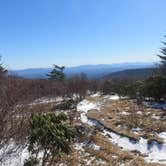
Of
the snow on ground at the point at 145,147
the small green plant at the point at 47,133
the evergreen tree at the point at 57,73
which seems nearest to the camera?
the small green plant at the point at 47,133

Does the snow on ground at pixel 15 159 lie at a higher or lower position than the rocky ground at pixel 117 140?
higher

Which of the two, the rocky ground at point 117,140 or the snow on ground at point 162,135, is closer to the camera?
the rocky ground at point 117,140

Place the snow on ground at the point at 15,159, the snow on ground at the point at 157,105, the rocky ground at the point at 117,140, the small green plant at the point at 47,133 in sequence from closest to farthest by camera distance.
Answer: the small green plant at the point at 47,133
the snow on ground at the point at 15,159
the rocky ground at the point at 117,140
the snow on ground at the point at 157,105

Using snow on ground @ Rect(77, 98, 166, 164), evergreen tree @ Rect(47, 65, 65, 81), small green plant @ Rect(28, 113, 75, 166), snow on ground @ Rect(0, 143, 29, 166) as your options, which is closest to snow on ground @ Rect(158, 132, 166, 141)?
snow on ground @ Rect(77, 98, 166, 164)

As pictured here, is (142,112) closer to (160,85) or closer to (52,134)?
(160,85)

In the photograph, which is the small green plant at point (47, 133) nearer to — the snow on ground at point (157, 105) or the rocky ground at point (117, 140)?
the rocky ground at point (117, 140)

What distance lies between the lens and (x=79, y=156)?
1204cm

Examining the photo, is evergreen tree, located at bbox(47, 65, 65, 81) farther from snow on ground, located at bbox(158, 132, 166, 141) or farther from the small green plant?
the small green plant

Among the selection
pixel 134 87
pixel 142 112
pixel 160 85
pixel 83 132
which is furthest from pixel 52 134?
pixel 134 87

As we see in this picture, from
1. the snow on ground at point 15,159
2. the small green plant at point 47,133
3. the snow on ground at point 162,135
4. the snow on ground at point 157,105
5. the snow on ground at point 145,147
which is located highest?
the small green plant at point 47,133

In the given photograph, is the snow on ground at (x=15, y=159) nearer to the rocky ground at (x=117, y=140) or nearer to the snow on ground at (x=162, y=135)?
the rocky ground at (x=117, y=140)

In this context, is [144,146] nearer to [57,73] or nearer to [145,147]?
[145,147]

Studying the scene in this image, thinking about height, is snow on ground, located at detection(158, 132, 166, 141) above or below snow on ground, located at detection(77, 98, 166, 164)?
above

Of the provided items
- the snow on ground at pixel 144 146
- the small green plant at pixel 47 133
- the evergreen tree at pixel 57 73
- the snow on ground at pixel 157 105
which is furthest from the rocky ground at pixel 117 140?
the evergreen tree at pixel 57 73
